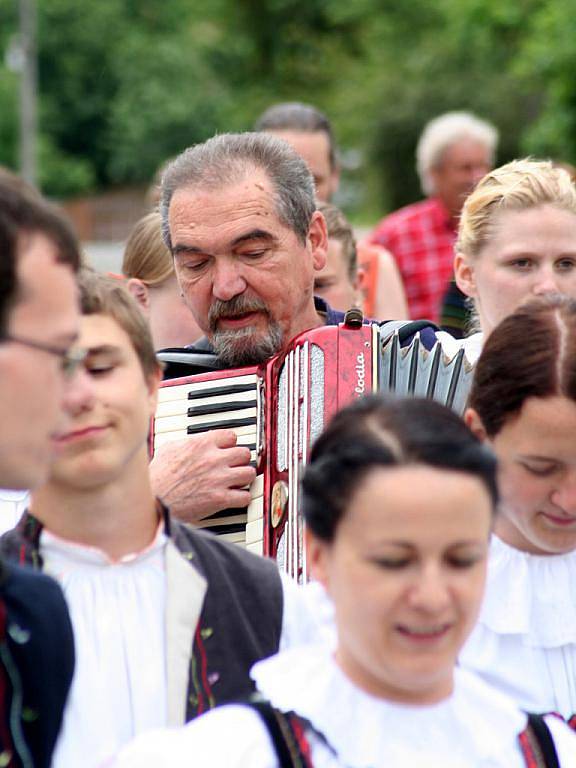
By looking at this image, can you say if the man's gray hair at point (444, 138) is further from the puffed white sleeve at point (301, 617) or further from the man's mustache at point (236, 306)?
the puffed white sleeve at point (301, 617)

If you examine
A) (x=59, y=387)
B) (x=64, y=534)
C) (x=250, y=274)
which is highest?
(x=250, y=274)

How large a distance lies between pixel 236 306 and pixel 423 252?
3.78m

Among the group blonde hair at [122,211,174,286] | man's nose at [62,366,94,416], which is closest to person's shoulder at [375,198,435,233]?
blonde hair at [122,211,174,286]

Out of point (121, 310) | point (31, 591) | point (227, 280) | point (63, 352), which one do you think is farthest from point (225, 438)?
point (63, 352)

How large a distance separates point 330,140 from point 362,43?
38.3 metres

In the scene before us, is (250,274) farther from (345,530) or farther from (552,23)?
(552,23)

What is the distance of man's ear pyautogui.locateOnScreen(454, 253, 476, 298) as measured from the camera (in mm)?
4055

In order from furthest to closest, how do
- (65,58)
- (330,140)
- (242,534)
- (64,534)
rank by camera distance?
(65,58), (330,140), (242,534), (64,534)

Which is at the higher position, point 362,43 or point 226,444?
point 362,43

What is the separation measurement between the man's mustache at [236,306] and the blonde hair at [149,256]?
3.02 ft

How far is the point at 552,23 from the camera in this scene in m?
17.5

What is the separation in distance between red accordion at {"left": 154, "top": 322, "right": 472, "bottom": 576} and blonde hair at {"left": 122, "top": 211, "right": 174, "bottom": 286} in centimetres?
111

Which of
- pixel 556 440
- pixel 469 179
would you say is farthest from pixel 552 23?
pixel 556 440

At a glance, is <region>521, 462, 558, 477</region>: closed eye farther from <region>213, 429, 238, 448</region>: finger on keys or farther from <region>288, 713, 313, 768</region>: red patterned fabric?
<region>213, 429, 238, 448</region>: finger on keys
